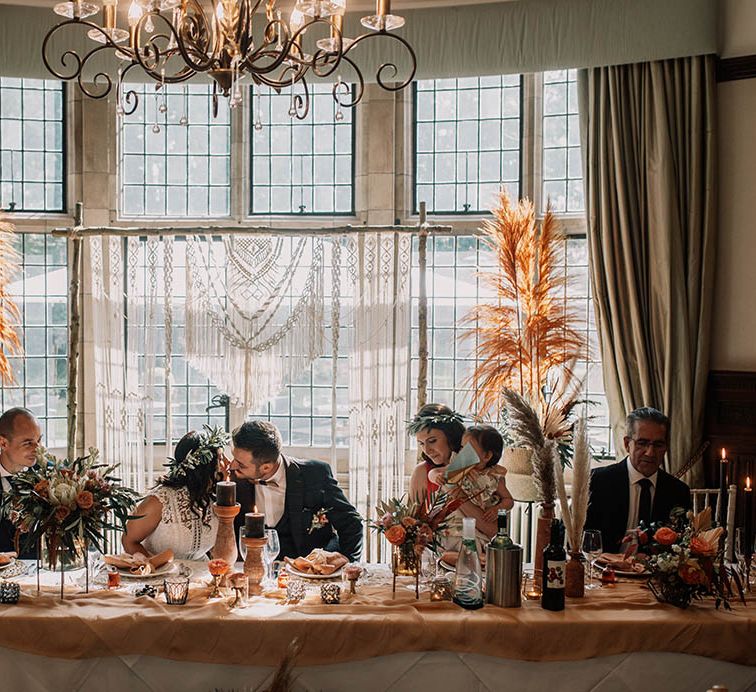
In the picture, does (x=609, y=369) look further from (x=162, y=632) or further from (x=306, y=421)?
(x=162, y=632)

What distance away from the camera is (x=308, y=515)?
166 inches

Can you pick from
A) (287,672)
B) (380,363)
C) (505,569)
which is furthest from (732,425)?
(287,672)

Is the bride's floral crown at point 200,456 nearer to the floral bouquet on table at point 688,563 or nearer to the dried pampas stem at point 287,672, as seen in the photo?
the dried pampas stem at point 287,672

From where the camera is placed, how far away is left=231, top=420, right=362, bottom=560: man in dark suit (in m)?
4.11

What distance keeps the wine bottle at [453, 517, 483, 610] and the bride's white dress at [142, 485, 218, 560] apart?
3.68ft

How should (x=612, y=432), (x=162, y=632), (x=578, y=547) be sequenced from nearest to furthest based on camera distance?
1. (x=162, y=632)
2. (x=578, y=547)
3. (x=612, y=432)

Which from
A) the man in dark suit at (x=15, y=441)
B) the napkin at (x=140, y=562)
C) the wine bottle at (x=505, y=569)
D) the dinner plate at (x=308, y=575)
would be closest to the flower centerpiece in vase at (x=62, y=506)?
the napkin at (x=140, y=562)

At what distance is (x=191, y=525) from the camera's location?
3734 mm

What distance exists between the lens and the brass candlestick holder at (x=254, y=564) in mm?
3301

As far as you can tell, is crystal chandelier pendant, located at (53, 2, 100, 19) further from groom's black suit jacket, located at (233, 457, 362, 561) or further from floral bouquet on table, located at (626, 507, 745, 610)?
floral bouquet on table, located at (626, 507, 745, 610)

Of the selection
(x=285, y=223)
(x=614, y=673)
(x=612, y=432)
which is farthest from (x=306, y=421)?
(x=614, y=673)

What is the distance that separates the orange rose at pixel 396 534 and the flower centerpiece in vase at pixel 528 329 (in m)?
2.70

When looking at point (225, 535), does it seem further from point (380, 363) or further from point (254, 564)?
point (380, 363)

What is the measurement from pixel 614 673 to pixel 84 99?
18.2 ft
